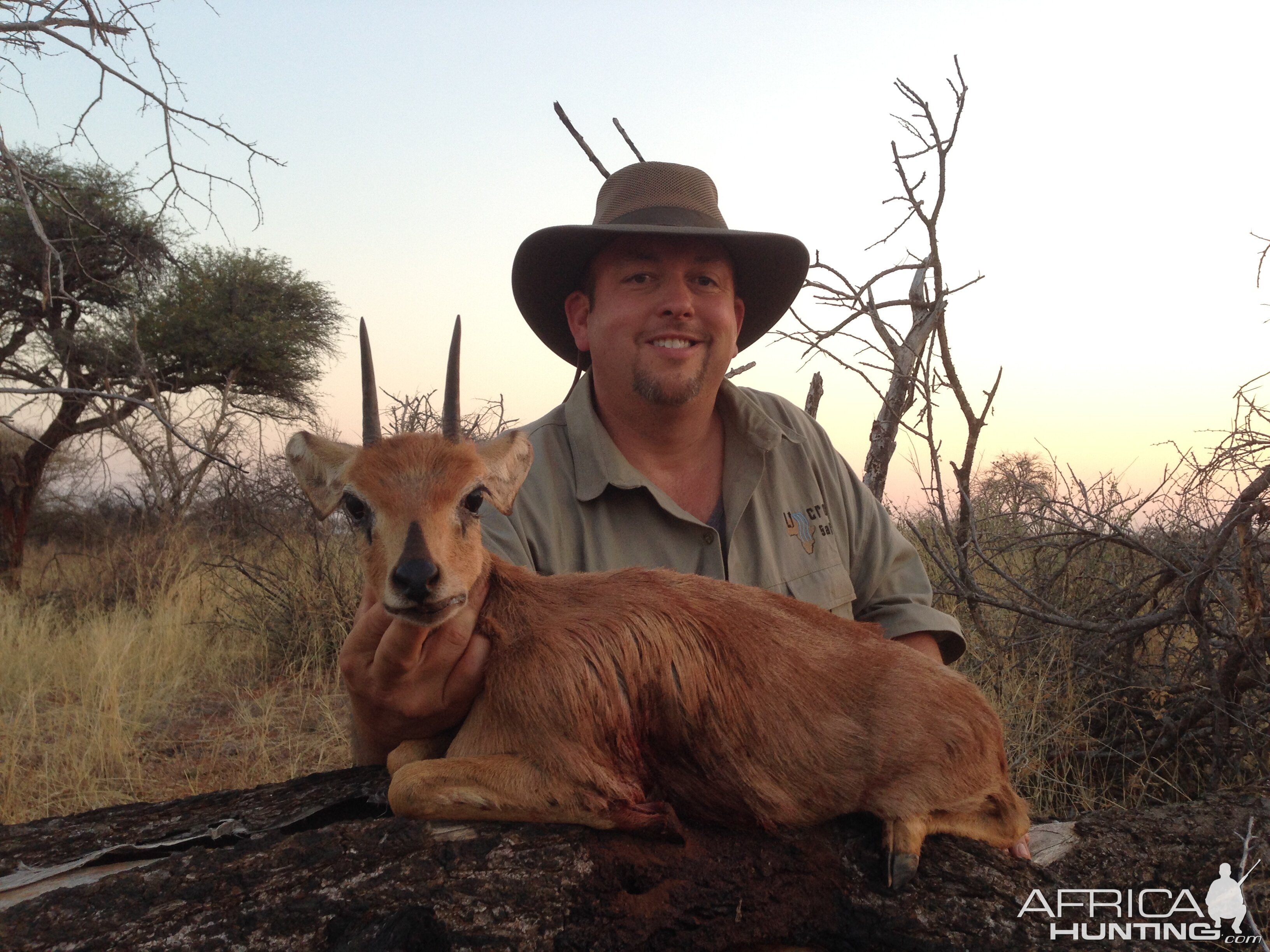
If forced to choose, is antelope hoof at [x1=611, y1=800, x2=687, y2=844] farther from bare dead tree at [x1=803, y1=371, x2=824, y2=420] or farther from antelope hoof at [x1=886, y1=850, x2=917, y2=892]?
bare dead tree at [x1=803, y1=371, x2=824, y2=420]

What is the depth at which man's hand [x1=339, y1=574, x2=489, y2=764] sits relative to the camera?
2.83m

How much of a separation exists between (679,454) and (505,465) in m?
1.94

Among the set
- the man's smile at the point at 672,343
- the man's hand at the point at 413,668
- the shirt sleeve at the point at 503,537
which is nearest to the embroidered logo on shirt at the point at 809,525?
the man's smile at the point at 672,343

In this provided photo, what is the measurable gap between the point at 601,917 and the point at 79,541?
21237 millimetres

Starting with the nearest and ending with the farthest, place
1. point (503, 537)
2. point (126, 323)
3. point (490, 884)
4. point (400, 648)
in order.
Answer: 1. point (490, 884)
2. point (400, 648)
3. point (503, 537)
4. point (126, 323)

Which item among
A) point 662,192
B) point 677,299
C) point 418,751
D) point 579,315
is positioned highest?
point 662,192

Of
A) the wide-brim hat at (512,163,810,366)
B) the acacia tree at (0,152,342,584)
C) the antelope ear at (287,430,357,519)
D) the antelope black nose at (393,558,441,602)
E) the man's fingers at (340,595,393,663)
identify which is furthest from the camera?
the acacia tree at (0,152,342,584)

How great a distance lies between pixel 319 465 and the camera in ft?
10.2

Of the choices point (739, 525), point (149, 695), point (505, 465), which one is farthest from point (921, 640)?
point (149, 695)

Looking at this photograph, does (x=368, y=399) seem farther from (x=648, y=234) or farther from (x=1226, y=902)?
(x=1226, y=902)

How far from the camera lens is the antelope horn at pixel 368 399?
2.91 m

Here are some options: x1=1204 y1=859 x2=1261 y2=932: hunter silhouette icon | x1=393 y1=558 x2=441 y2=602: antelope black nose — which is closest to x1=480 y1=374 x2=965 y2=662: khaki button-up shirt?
x1=393 y1=558 x2=441 y2=602: antelope black nose

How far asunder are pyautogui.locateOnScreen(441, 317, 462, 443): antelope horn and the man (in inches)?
42.3

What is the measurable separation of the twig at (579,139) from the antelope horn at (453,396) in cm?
458
